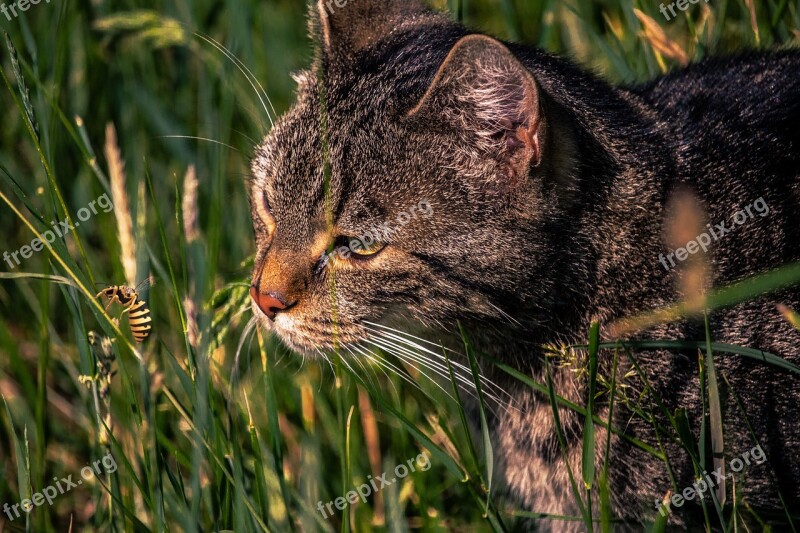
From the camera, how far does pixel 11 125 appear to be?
14.9 feet

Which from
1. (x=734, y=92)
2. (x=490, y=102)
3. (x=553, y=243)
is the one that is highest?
(x=734, y=92)

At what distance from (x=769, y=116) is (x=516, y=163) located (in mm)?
870

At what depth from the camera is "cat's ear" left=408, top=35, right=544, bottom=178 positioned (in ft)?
7.84

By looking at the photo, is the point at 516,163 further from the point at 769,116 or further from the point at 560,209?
the point at 769,116

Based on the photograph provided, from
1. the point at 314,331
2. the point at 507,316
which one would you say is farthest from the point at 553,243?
the point at 314,331

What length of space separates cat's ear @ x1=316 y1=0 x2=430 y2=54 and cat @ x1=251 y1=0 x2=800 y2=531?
273mm

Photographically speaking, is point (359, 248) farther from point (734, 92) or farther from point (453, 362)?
point (734, 92)

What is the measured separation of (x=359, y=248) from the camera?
106 inches

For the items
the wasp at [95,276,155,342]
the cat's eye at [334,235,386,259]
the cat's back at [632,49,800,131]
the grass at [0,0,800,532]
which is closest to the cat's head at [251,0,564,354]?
the cat's eye at [334,235,386,259]

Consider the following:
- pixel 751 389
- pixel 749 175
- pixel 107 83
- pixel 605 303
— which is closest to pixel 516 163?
pixel 605 303

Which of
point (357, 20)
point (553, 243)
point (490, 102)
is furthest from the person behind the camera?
point (357, 20)

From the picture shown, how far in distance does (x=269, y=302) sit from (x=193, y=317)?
9.8 inches

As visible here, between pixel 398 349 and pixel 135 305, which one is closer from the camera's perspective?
pixel 135 305

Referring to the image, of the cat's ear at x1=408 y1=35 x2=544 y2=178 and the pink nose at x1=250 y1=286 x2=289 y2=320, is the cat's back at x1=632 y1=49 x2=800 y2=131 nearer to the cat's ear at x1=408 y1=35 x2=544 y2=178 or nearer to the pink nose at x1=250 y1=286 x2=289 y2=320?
the cat's ear at x1=408 y1=35 x2=544 y2=178
